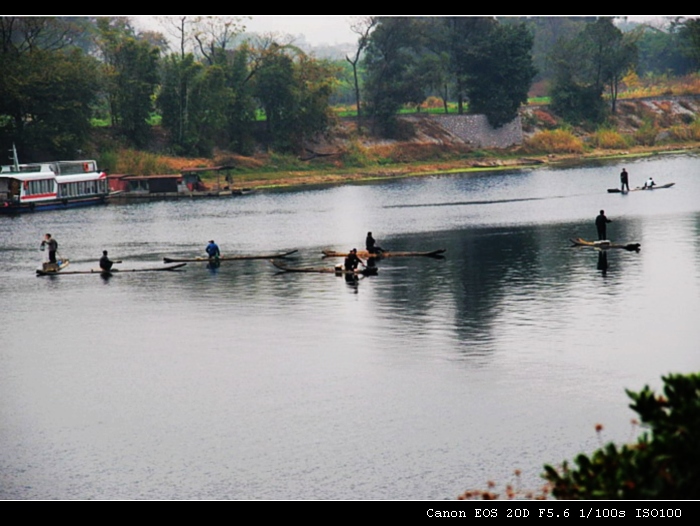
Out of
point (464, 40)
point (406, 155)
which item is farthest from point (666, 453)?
point (464, 40)

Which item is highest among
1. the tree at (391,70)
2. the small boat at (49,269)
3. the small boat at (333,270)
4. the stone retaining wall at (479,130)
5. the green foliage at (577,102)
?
the tree at (391,70)

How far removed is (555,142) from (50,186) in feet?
301

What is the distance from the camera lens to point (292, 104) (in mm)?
168375

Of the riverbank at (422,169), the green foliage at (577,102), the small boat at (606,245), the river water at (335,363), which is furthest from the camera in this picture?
the green foliage at (577,102)

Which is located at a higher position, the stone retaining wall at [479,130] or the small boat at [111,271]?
the stone retaining wall at [479,130]

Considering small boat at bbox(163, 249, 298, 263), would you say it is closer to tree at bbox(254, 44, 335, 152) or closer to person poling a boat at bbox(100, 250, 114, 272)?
person poling a boat at bbox(100, 250, 114, 272)

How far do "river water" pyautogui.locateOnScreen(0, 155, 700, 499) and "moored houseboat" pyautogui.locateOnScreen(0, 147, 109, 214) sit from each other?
41641 millimetres

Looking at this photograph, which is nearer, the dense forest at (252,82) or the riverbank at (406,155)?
the dense forest at (252,82)

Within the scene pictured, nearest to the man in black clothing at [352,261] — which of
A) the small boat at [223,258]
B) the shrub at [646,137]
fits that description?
the small boat at [223,258]

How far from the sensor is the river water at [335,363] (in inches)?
1464

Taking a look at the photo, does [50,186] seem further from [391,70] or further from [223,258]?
[391,70]

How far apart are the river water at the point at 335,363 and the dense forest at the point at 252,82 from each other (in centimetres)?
6206

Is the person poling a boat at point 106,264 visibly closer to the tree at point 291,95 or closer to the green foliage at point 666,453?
the green foliage at point 666,453
